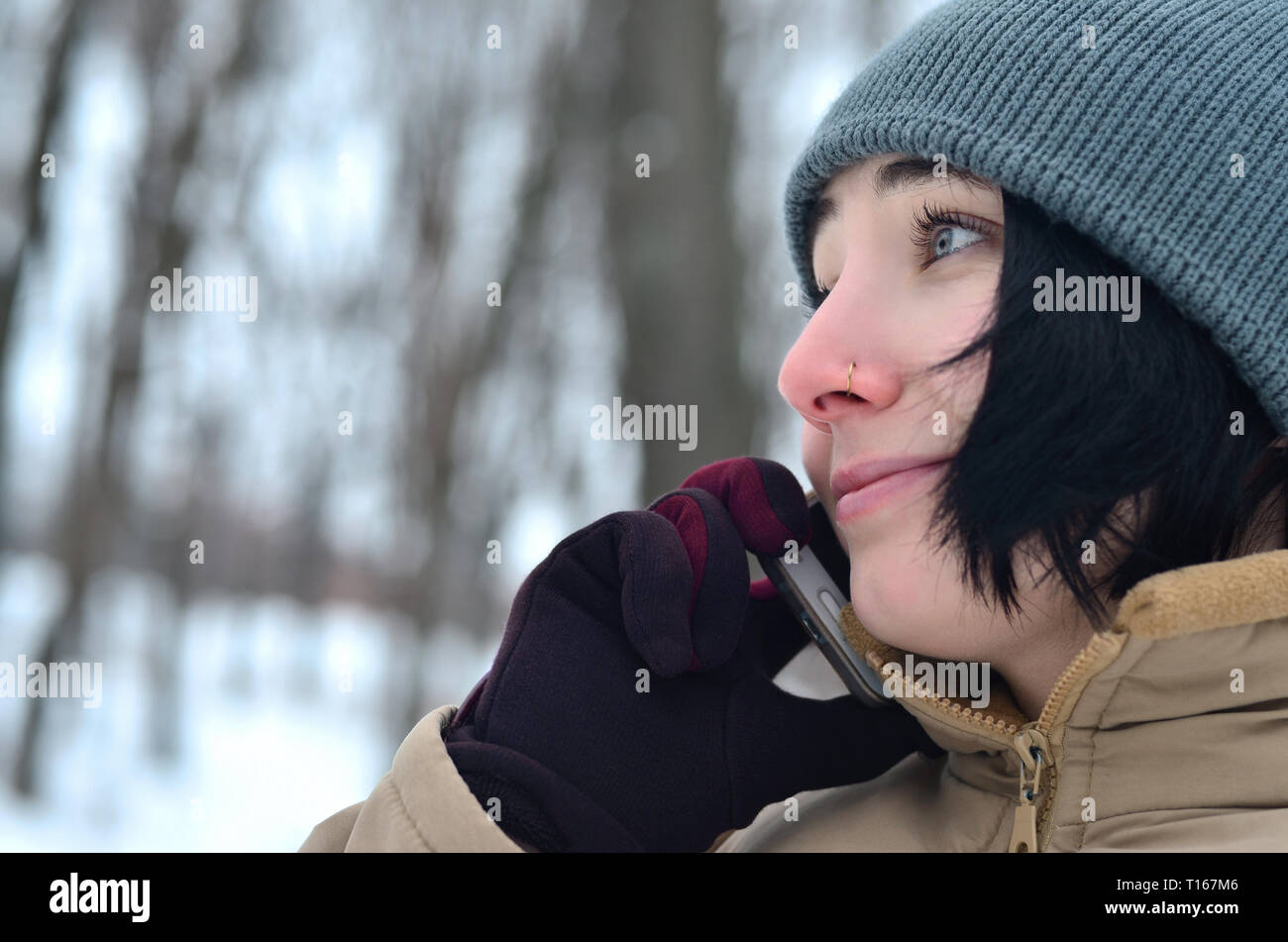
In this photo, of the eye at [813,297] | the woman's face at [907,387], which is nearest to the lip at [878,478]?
the woman's face at [907,387]

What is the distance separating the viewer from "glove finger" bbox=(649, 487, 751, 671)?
1.06 m

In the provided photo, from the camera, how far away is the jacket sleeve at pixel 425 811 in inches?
34.7

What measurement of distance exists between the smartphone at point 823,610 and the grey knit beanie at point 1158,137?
1.50ft

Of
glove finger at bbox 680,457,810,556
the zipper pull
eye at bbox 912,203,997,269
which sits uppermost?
eye at bbox 912,203,997,269

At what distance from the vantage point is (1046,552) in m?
0.97

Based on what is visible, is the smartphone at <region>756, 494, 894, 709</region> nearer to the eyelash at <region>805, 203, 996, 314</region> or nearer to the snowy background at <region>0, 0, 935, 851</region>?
the eyelash at <region>805, 203, 996, 314</region>

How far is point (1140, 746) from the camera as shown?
3.09ft

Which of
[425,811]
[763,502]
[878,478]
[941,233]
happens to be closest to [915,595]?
[878,478]

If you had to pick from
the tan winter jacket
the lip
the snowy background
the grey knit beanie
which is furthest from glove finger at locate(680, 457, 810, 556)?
the snowy background

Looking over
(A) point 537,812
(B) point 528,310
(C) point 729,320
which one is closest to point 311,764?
(B) point 528,310

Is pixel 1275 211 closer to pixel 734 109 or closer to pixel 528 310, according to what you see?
pixel 734 109

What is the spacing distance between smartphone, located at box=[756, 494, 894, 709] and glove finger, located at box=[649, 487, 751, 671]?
3.8 inches

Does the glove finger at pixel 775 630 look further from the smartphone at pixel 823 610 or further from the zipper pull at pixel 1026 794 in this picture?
the zipper pull at pixel 1026 794
